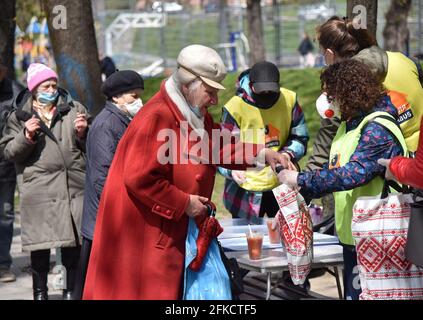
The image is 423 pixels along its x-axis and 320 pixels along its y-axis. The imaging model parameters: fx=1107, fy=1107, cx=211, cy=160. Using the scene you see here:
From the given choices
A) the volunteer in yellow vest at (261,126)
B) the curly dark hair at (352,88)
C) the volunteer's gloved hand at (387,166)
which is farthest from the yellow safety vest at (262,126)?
the volunteer's gloved hand at (387,166)

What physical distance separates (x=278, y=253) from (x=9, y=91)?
3.47 m

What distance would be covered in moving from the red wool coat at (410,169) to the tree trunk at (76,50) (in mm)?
4517

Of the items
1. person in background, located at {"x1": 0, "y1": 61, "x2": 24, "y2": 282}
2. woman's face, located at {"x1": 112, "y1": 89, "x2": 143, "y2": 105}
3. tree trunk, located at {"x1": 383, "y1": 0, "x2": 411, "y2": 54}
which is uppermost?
woman's face, located at {"x1": 112, "y1": 89, "x2": 143, "y2": 105}

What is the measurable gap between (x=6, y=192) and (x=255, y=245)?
12.2 feet

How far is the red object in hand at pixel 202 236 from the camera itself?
541cm

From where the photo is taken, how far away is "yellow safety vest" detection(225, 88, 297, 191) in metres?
8.17

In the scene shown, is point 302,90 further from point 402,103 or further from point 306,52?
point 306,52

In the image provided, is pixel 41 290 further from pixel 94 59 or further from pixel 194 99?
pixel 194 99

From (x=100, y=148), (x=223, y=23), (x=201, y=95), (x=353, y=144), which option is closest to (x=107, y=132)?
(x=100, y=148)

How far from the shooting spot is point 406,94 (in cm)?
666

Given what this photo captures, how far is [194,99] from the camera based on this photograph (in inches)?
212

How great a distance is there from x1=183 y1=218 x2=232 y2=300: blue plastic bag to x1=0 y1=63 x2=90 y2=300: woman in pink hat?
8.37ft

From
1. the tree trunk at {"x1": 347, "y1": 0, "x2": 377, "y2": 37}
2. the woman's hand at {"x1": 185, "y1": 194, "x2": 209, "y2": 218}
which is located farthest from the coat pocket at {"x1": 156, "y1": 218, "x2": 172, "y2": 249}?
the tree trunk at {"x1": 347, "y1": 0, "x2": 377, "y2": 37}

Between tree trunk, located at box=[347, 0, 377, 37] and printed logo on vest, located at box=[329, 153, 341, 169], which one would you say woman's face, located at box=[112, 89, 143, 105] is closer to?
printed logo on vest, located at box=[329, 153, 341, 169]
